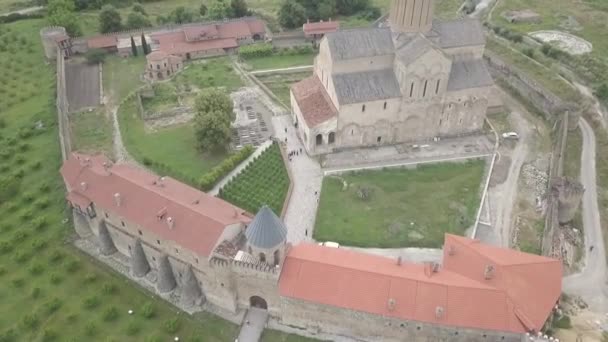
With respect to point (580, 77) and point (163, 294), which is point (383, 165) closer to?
point (163, 294)

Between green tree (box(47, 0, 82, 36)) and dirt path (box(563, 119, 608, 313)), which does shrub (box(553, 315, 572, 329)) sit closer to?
dirt path (box(563, 119, 608, 313))

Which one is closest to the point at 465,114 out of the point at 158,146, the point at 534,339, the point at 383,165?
the point at 383,165

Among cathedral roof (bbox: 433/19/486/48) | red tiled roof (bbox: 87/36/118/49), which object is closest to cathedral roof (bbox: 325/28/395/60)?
cathedral roof (bbox: 433/19/486/48)

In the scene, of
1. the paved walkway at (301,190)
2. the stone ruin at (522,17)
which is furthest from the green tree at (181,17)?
the stone ruin at (522,17)

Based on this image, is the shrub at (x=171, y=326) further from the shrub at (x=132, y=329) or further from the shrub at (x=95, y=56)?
the shrub at (x=95, y=56)

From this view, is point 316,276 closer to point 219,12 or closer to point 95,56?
point 95,56

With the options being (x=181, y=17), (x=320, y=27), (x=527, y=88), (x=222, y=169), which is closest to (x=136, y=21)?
(x=181, y=17)
